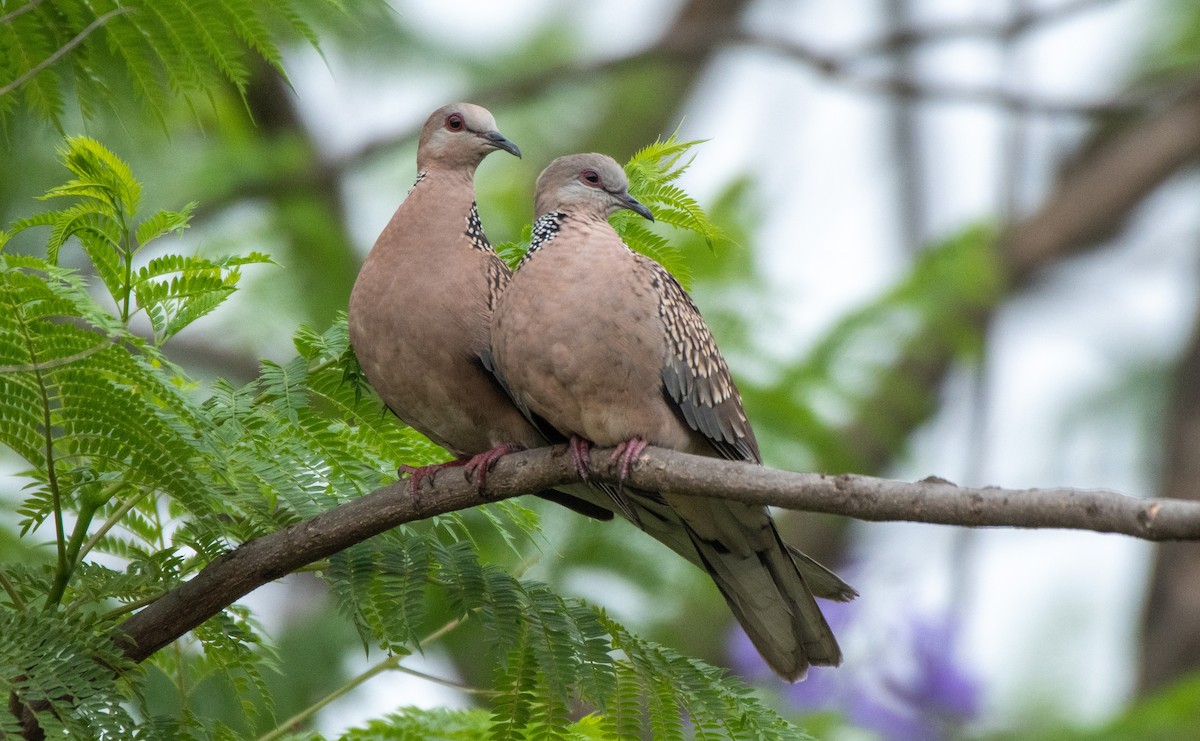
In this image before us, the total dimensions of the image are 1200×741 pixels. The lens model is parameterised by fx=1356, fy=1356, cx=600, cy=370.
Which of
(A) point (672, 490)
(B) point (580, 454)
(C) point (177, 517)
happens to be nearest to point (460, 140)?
(B) point (580, 454)

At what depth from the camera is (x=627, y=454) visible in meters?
3.39

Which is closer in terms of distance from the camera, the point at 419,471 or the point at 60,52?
the point at 60,52

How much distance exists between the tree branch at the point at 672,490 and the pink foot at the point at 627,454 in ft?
0.12

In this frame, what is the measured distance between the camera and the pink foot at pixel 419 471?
3.05 meters

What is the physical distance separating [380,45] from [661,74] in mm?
3842

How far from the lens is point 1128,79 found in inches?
441

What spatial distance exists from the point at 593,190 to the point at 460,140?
0.64 metres

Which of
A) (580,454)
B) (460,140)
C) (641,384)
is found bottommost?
(580,454)

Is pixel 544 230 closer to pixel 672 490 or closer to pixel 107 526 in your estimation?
pixel 672 490

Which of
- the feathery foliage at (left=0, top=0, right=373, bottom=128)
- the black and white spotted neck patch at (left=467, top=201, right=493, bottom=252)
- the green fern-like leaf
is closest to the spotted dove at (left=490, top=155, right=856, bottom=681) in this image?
the black and white spotted neck patch at (left=467, top=201, right=493, bottom=252)

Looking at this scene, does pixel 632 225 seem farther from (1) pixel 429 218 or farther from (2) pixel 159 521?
(2) pixel 159 521

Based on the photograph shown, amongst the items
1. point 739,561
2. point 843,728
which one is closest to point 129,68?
point 739,561

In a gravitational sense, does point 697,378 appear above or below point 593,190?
below

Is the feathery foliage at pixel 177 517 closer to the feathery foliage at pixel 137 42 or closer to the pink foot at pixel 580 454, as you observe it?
the pink foot at pixel 580 454
